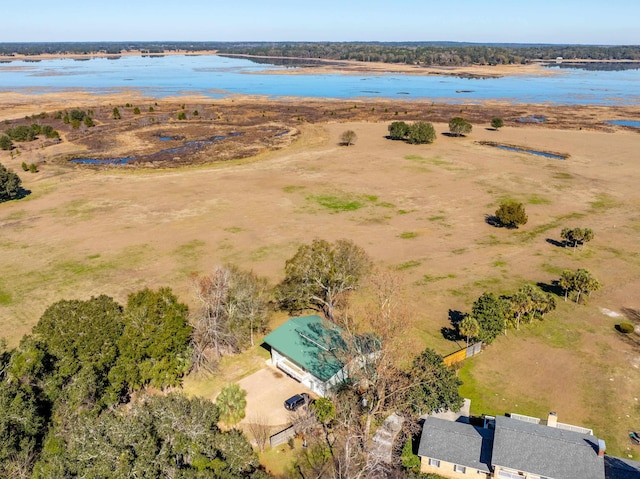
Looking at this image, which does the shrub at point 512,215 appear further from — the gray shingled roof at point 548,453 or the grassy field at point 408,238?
the gray shingled roof at point 548,453

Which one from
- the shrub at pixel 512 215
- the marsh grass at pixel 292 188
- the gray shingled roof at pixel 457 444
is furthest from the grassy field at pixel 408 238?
the gray shingled roof at pixel 457 444

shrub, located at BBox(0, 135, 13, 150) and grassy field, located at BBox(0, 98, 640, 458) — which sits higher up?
shrub, located at BBox(0, 135, 13, 150)

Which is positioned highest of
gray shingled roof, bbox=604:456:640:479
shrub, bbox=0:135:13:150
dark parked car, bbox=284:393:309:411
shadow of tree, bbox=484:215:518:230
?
shrub, bbox=0:135:13:150

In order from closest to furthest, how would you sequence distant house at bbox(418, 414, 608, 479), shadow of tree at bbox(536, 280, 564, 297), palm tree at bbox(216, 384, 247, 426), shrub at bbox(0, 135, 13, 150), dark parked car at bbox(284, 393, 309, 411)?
1. distant house at bbox(418, 414, 608, 479)
2. palm tree at bbox(216, 384, 247, 426)
3. dark parked car at bbox(284, 393, 309, 411)
4. shadow of tree at bbox(536, 280, 564, 297)
5. shrub at bbox(0, 135, 13, 150)

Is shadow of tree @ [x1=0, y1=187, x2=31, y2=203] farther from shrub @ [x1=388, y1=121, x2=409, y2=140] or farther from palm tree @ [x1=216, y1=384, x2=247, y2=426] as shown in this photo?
shrub @ [x1=388, y1=121, x2=409, y2=140]

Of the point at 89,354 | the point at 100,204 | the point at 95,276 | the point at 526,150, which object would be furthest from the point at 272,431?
the point at 526,150

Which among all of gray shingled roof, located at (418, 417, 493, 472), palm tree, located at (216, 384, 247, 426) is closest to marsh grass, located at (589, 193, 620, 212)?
gray shingled roof, located at (418, 417, 493, 472)

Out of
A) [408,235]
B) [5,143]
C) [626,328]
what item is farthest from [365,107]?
[626,328]
